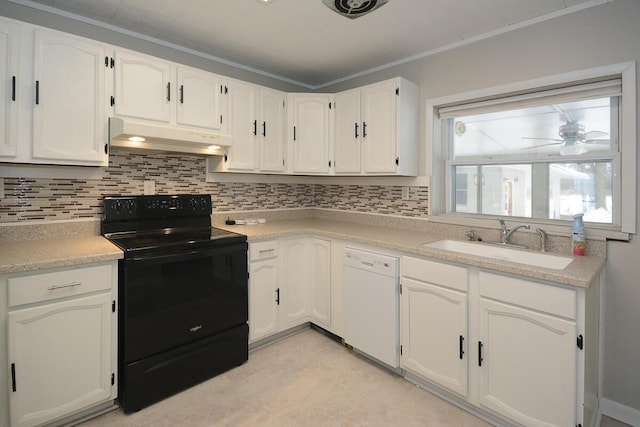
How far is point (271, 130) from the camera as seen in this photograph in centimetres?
295

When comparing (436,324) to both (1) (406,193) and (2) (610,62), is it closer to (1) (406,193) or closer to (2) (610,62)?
(1) (406,193)

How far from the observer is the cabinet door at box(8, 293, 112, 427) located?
1581 millimetres

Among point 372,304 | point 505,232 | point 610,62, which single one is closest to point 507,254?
point 505,232

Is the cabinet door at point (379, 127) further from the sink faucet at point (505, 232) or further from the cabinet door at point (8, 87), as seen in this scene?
the cabinet door at point (8, 87)

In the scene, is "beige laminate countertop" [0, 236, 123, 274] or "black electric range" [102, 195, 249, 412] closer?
"beige laminate countertop" [0, 236, 123, 274]

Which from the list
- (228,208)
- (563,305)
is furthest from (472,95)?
(228,208)

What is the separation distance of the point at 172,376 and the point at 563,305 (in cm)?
213

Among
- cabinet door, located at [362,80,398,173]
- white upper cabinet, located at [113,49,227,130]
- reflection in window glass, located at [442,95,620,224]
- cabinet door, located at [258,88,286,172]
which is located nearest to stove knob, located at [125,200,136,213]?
white upper cabinet, located at [113,49,227,130]

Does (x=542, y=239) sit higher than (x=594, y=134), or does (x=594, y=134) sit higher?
(x=594, y=134)

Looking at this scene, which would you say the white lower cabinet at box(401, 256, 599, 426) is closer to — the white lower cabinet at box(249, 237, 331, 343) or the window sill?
the window sill

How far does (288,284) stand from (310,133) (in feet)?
4.53

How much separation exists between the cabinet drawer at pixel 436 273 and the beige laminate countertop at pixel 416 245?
2.0 inches

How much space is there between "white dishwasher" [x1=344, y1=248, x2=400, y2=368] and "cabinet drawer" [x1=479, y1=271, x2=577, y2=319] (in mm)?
590

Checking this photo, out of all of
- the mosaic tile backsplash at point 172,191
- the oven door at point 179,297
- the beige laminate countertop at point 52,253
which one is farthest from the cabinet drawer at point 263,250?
the beige laminate countertop at point 52,253
